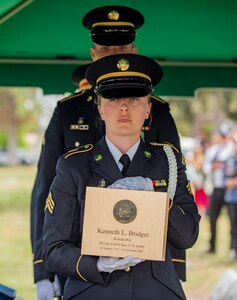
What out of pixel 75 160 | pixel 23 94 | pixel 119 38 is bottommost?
pixel 75 160

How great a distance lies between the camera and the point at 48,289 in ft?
12.5

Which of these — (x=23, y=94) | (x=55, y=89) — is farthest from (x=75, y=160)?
(x=23, y=94)

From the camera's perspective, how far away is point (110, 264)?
2922mm

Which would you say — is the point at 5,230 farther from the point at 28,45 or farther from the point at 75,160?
the point at 75,160

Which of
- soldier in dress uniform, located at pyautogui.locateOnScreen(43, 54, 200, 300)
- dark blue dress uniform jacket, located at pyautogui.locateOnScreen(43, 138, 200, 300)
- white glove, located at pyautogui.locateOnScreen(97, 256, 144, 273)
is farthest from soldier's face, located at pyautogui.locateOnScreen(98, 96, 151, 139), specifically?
white glove, located at pyautogui.locateOnScreen(97, 256, 144, 273)

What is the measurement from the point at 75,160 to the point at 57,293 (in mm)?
896

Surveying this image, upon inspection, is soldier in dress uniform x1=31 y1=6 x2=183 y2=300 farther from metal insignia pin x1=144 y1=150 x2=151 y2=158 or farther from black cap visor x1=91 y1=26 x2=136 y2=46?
metal insignia pin x1=144 y1=150 x2=151 y2=158

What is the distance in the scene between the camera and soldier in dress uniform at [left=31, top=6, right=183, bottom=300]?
12.7ft

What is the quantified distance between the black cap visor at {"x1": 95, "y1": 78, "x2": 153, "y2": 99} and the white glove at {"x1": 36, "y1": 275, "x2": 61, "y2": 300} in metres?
1.07

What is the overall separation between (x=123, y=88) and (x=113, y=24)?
3.18 feet

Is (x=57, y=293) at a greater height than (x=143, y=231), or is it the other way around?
(x=143, y=231)

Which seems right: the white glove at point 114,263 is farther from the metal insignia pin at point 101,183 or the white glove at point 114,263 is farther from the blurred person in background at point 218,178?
the blurred person in background at point 218,178

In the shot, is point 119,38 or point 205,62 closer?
point 119,38

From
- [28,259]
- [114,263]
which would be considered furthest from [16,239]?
[114,263]
